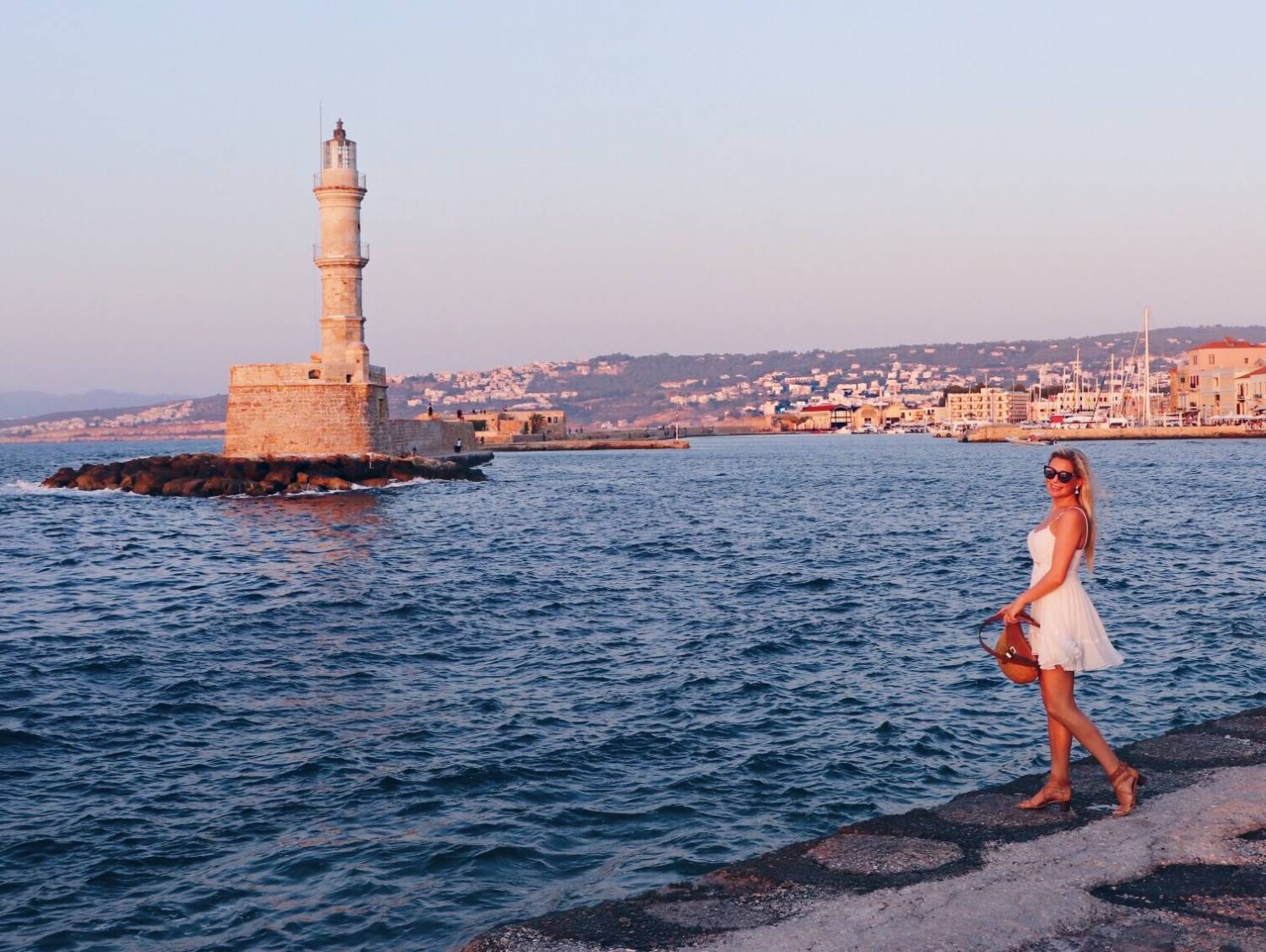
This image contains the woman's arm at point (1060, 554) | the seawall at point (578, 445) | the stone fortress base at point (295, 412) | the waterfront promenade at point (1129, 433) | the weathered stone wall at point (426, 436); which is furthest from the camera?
the seawall at point (578, 445)

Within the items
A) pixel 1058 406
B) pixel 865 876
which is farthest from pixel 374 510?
pixel 1058 406

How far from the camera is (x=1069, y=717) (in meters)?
5.88

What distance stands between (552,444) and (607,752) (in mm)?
110186

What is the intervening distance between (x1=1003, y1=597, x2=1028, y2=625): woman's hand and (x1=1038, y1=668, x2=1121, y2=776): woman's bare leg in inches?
11.7

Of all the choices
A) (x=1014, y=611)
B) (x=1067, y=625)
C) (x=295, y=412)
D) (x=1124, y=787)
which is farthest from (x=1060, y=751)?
(x=295, y=412)

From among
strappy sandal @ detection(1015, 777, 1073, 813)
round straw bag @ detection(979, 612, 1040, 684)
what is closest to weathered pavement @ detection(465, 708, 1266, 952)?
strappy sandal @ detection(1015, 777, 1073, 813)

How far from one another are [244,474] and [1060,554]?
43.5m

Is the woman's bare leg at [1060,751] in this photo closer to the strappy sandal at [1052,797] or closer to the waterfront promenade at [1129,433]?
the strappy sandal at [1052,797]

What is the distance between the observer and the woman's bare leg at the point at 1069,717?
19.0ft

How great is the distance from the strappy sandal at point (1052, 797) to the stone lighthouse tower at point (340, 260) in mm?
43741

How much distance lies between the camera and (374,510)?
37.1m

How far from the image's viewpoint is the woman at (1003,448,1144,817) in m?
5.72

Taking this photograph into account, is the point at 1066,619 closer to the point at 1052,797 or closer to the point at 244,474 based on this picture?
the point at 1052,797

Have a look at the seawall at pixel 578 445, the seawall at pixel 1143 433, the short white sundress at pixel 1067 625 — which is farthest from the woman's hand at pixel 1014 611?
the seawall at pixel 1143 433
